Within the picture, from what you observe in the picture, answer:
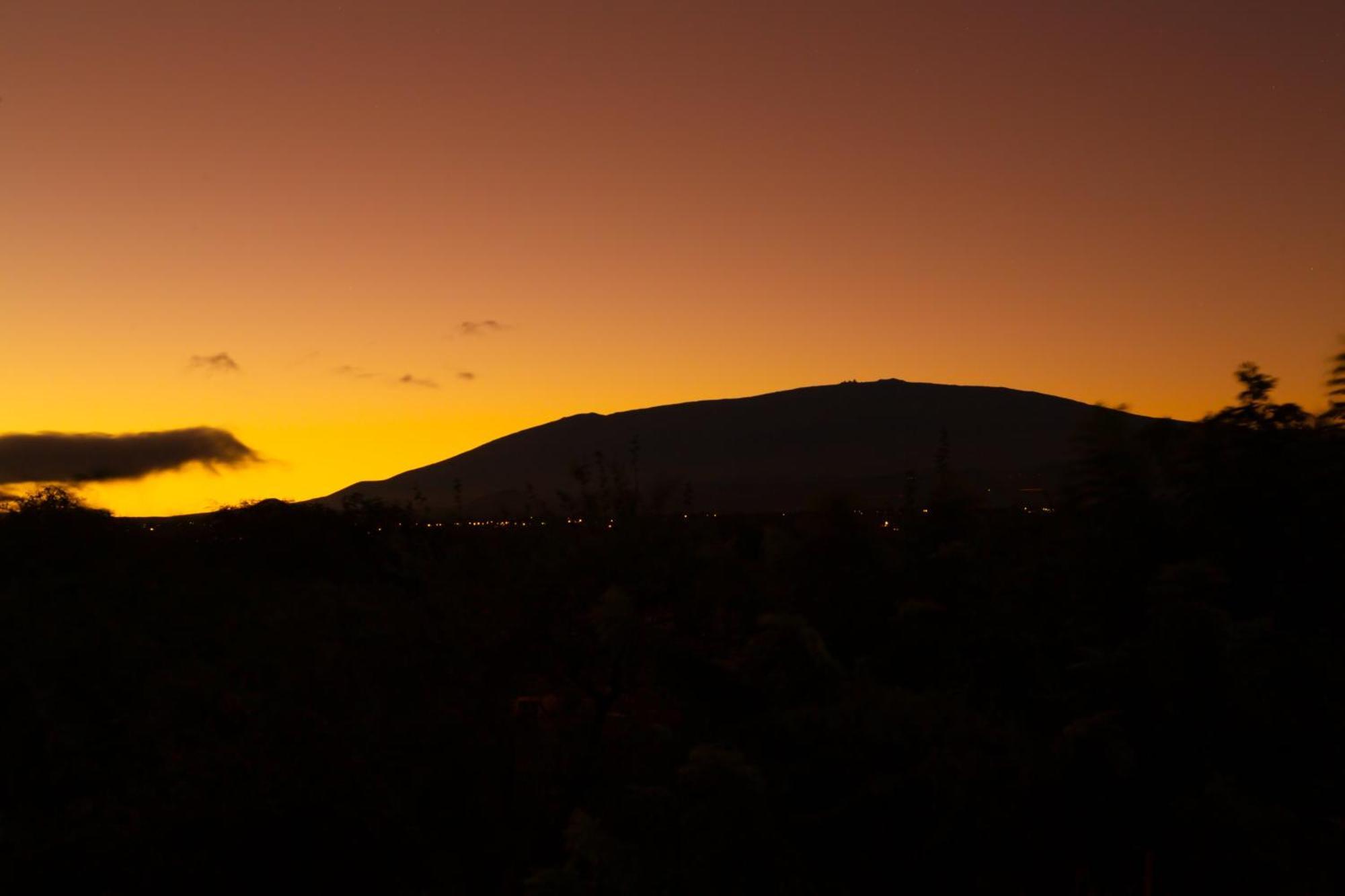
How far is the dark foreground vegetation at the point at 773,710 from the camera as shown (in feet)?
27.3

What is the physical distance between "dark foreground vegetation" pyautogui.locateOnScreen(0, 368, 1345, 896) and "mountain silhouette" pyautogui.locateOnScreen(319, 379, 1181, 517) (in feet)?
203

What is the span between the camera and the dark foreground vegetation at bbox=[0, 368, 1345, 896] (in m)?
8.33

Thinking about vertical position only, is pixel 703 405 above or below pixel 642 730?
above

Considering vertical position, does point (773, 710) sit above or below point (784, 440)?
below

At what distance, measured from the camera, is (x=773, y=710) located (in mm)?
9891

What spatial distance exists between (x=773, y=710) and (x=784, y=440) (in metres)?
106

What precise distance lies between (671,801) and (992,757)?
2.43 m

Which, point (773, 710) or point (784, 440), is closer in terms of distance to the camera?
point (773, 710)

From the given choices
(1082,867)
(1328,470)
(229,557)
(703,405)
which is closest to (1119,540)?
(1328,470)

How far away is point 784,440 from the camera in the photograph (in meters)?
116

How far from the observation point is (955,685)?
10.7 meters

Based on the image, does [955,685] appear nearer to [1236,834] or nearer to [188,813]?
[1236,834]

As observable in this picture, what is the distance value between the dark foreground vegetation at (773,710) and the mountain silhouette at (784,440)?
61915 mm

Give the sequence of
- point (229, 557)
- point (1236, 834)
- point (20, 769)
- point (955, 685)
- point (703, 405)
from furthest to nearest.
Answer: point (703, 405)
point (229, 557)
point (20, 769)
point (955, 685)
point (1236, 834)
